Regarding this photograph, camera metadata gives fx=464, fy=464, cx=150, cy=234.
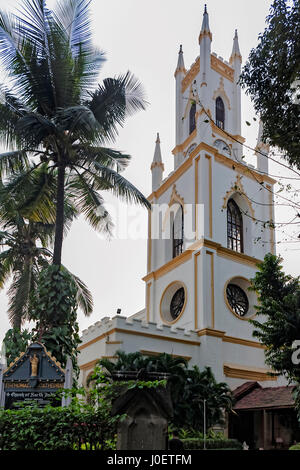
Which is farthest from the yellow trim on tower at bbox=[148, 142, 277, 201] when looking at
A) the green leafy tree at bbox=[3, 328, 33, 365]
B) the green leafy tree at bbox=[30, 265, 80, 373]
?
the green leafy tree at bbox=[3, 328, 33, 365]

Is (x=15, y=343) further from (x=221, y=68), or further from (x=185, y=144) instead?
(x=221, y=68)

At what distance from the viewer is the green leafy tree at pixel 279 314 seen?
1491 cm

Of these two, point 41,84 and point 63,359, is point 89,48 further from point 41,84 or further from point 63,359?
point 63,359

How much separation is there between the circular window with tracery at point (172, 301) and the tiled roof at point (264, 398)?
16.8 ft

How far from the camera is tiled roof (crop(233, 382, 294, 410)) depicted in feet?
58.4

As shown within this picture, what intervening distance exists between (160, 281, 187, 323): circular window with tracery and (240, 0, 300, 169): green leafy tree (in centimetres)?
1405

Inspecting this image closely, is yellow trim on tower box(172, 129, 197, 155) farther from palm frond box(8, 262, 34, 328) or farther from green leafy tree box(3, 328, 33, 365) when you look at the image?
green leafy tree box(3, 328, 33, 365)

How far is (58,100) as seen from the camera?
14094mm

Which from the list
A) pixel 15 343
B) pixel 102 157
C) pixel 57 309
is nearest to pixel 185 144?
pixel 102 157

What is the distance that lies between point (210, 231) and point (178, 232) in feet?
12.7

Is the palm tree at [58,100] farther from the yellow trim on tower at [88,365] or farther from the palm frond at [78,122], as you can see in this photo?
the yellow trim on tower at [88,365]

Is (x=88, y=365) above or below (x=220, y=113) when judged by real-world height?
below

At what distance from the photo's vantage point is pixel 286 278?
1625cm
